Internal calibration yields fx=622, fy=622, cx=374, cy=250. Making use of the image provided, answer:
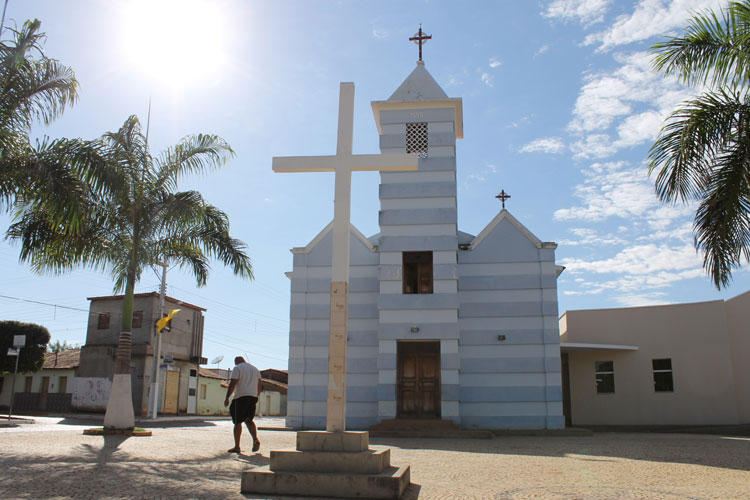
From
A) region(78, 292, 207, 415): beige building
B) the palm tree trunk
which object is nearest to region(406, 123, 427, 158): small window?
the palm tree trunk

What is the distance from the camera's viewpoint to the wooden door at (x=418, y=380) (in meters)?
17.7

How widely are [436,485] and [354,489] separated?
4.00 ft

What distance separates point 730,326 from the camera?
20.5 metres

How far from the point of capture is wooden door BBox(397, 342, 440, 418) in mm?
17719

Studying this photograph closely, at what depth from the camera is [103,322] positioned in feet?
107

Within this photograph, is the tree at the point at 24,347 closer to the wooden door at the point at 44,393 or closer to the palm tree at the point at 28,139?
the wooden door at the point at 44,393

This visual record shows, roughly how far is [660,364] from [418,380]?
9267mm

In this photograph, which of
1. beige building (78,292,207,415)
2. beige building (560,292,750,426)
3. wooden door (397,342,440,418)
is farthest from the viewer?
beige building (78,292,207,415)

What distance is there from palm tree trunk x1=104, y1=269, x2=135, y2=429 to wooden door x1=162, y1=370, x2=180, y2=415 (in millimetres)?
19510

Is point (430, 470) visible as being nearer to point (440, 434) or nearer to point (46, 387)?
point (440, 434)

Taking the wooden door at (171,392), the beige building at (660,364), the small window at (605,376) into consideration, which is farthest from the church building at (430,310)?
the wooden door at (171,392)

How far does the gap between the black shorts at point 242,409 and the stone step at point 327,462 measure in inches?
140

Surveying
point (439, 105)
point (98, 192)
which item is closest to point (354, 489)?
point (98, 192)

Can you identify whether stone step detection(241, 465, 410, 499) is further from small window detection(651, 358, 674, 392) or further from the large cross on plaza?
small window detection(651, 358, 674, 392)
